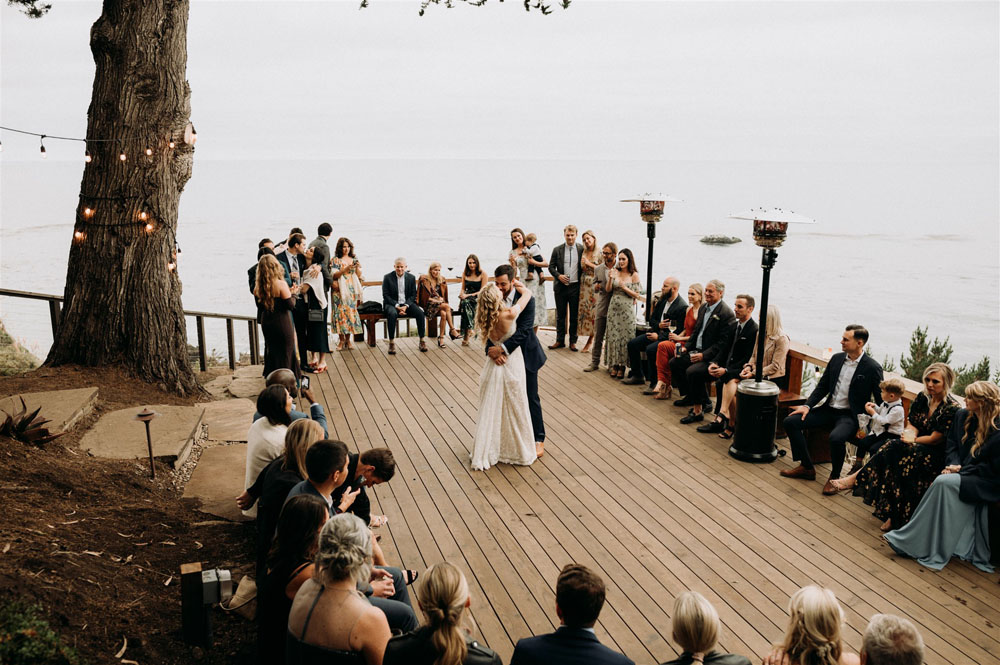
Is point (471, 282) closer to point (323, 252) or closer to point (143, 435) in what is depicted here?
point (323, 252)

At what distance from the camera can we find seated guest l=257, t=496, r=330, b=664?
2.66 m

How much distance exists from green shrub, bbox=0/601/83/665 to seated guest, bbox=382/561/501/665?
1292 millimetres

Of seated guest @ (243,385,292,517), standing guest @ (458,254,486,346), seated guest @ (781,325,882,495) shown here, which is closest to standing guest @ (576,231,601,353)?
standing guest @ (458,254,486,346)

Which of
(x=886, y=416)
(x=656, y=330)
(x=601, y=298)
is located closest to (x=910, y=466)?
(x=886, y=416)

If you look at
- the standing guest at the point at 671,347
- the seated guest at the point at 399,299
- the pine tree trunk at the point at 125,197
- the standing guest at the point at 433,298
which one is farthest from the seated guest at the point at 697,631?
the standing guest at the point at 433,298

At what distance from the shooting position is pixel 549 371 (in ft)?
28.0

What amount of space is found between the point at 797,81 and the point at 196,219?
8325cm

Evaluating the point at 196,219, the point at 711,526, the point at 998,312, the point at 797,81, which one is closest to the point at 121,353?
the point at 711,526

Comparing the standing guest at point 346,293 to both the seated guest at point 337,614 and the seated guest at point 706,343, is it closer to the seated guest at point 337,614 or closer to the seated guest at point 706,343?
the seated guest at point 706,343

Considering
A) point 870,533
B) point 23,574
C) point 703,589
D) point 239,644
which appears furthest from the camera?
point 870,533

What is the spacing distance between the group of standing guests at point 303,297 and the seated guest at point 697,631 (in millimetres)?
5025

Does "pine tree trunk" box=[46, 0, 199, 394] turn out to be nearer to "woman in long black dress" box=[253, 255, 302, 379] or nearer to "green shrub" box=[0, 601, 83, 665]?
"woman in long black dress" box=[253, 255, 302, 379]

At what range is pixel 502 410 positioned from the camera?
5746mm

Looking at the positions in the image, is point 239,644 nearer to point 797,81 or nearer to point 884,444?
point 884,444
